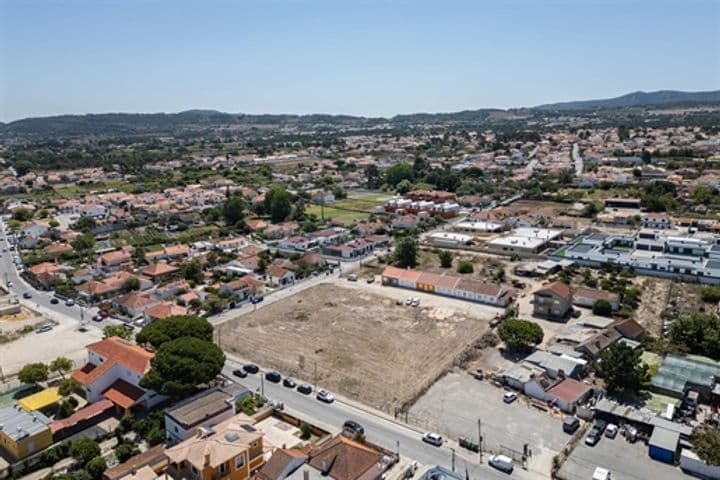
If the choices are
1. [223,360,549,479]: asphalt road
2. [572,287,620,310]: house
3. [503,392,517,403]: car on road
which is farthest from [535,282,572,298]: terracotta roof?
[223,360,549,479]: asphalt road

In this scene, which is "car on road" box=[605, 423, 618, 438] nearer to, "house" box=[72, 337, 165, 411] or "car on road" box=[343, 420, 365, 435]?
"car on road" box=[343, 420, 365, 435]

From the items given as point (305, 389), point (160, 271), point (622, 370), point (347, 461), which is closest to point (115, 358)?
point (305, 389)

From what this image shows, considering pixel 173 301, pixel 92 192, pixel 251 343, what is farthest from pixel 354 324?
pixel 92 192

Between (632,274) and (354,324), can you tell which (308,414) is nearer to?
(354,324)

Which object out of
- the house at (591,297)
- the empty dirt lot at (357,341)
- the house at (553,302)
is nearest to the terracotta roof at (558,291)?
the house at (553,302)

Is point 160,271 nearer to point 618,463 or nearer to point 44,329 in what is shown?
point 44,329

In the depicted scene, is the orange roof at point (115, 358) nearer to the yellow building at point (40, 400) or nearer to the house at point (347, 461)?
the yellow building at point (40, 400)

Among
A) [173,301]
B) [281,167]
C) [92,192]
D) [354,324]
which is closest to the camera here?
[354,324]
